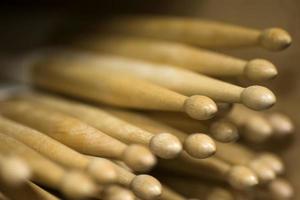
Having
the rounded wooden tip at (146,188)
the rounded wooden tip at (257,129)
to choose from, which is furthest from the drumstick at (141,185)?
the rounded wooden tip at (257,129)

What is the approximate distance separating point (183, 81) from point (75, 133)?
7cm

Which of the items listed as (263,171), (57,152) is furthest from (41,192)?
(263,171)

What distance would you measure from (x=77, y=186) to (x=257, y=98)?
106mm

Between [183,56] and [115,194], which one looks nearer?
[115,194]

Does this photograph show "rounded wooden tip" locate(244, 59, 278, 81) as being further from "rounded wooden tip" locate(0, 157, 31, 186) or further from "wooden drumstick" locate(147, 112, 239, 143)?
"rounded wooden tip" locate(0, 157, 31, 186)

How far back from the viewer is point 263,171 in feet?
1.09

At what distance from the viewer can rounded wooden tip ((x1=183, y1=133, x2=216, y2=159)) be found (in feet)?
0.94

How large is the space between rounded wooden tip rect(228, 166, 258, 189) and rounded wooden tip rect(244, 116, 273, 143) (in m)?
0.03

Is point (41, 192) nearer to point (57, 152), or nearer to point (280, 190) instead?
point (57, 152)

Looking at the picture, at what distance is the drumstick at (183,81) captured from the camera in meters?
0.29

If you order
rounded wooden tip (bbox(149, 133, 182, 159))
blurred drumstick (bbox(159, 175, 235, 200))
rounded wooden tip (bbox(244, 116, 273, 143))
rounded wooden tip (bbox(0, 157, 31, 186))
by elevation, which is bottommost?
rounded wooden tip (bbox(0, 157, 31, 186))

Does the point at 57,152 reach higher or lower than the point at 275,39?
lower

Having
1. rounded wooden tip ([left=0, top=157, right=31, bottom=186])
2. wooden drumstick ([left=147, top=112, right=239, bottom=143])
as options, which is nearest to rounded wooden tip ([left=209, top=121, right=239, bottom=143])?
wooden drumstick ([left=147, top=112, right=239, bottom=143])

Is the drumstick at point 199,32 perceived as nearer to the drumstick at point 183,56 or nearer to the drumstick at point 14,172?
the drumstick at point 183,56
